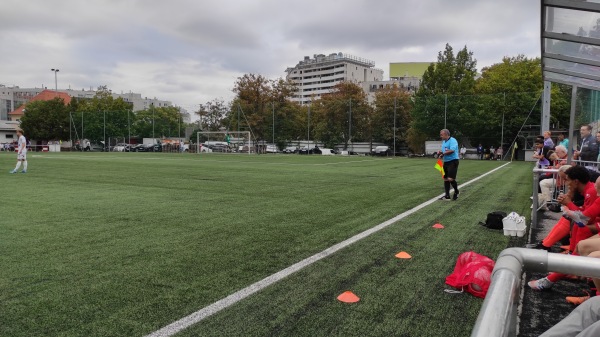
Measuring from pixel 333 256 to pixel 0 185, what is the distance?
12.1 meters

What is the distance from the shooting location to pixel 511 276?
143cm

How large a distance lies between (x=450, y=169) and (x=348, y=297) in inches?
295

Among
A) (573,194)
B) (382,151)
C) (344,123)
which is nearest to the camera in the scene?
(573,194)

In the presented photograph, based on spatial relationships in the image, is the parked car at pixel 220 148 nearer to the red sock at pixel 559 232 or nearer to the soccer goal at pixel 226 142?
the soccer goal at pixel 226 142

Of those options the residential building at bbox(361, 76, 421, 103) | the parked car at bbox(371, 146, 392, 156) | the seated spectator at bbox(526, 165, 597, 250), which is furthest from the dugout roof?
the residential building at bbox(361, 76, 421, 103)

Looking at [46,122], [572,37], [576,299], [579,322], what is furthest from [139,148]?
[579,322]

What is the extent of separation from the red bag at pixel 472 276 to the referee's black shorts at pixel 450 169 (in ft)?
21.1

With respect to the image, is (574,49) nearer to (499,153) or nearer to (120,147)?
(499,153)

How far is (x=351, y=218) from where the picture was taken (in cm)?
771

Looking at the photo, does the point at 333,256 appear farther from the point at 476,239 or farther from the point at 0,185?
the point at 0,185

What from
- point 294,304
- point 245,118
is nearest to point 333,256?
point 294,304

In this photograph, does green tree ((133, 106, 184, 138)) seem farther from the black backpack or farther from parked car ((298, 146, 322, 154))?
the black backpack

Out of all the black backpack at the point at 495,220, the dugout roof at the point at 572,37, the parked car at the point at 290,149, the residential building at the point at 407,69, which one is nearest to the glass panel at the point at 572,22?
the dugout roof at the point at 572,37

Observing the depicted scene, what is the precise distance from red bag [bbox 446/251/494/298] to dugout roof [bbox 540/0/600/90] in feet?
10.4
